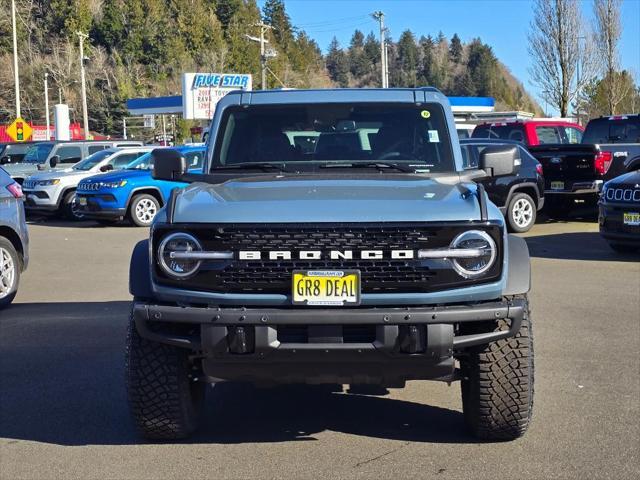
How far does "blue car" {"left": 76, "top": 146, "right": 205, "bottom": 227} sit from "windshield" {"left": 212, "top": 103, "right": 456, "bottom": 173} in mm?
12494

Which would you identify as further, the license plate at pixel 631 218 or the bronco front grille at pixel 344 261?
the license plate at pixel 631 218

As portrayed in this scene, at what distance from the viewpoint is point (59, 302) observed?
9680mm

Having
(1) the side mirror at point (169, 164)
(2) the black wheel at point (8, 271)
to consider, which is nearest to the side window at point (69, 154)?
(2) the black wheel at point (8, 271)

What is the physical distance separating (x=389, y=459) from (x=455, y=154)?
2134mm

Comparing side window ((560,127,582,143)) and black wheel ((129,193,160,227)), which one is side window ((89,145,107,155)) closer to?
black wheel ((129,193,160,227))

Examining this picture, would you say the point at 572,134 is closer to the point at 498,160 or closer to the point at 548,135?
the point at 548,135

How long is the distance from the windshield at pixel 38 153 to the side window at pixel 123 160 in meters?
3.52

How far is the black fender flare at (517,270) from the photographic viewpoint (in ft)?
14.7

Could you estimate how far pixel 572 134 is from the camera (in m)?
21.4

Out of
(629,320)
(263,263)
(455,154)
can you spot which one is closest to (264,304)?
(263,263)

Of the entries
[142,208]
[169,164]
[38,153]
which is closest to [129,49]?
[38,153]

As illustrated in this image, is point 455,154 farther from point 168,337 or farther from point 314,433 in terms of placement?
point 168,337

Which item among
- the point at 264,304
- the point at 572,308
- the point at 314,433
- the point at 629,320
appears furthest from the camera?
the point at 572,308

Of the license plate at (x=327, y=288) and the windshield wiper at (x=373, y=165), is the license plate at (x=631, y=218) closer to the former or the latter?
the windshield wiper at (x=373, y=165)
